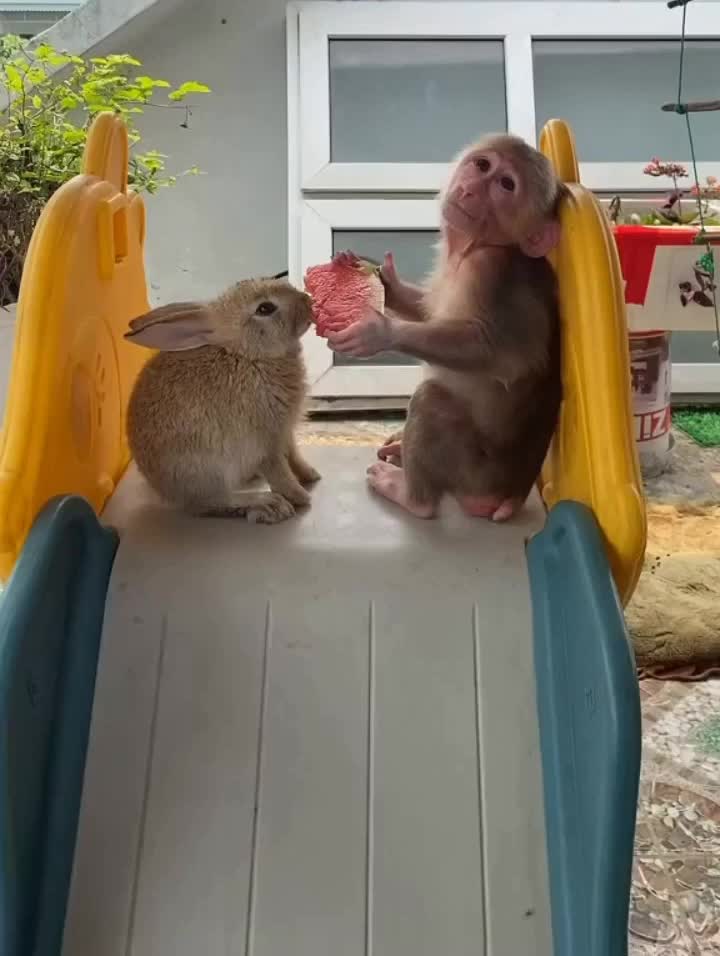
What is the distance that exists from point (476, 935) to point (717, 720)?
0.67m

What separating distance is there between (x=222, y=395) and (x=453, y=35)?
2.01 metres

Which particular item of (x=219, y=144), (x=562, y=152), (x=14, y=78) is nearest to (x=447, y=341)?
(x=562, y=152)

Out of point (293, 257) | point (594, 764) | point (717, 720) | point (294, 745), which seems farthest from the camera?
point (293, 257)

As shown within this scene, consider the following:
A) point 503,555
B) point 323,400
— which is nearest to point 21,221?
point 323,400

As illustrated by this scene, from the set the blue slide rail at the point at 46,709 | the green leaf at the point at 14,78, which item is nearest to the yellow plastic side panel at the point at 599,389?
the blue slide rail at the point at 46,709

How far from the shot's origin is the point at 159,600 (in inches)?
37.3

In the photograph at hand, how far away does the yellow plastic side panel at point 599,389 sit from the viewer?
89 cm

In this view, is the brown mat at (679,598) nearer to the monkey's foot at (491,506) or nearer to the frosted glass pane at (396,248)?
the monkey's foot at (491,506)

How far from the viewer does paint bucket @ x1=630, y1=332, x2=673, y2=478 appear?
2.07m

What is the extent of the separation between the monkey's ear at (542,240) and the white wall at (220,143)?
1780 mm

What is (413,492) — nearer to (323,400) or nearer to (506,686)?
(506,686)

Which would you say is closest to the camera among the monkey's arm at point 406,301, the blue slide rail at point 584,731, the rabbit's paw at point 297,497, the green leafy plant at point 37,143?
the blue slide rail at point 584,731

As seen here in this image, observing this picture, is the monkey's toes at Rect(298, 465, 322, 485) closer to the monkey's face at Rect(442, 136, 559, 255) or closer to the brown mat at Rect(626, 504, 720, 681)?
the monkey's face at Rect(442, 136, 559, 255)

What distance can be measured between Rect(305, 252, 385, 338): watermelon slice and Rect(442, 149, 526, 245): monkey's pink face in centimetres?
14
